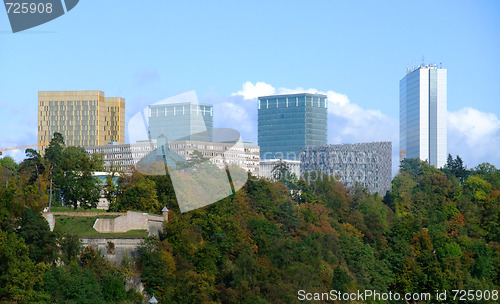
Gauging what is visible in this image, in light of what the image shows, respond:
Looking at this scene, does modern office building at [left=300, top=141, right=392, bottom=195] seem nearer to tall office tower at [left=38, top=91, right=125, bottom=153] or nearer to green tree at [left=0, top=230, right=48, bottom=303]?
tall office tower at [left=38, top=91, right=125, bottom=153]

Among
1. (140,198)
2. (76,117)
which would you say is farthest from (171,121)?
(76,117)

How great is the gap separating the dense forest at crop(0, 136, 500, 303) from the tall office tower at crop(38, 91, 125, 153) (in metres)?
92.2

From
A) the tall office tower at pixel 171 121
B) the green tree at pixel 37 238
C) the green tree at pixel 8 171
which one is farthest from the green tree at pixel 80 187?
the green tree at pixel 37 238

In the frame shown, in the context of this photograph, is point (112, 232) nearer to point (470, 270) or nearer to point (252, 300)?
point (252, 300)

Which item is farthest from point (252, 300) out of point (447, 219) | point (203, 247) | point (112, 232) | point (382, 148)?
point (382, 148)

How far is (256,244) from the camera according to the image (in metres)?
66.8

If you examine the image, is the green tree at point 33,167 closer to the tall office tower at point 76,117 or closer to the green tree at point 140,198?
the green tree at point 140,198

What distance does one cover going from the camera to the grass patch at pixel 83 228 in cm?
5553

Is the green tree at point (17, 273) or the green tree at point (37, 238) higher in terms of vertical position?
the green tree at point (37, 238)

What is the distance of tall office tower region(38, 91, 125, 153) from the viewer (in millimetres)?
186375

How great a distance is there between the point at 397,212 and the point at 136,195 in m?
41.4

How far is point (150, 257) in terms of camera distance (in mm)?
55969

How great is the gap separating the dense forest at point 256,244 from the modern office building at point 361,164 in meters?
25.6

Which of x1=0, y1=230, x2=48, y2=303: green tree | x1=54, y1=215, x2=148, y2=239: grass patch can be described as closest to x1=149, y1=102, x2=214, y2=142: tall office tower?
x1=54, y1=215, x2=148, y2=239: grass patch
